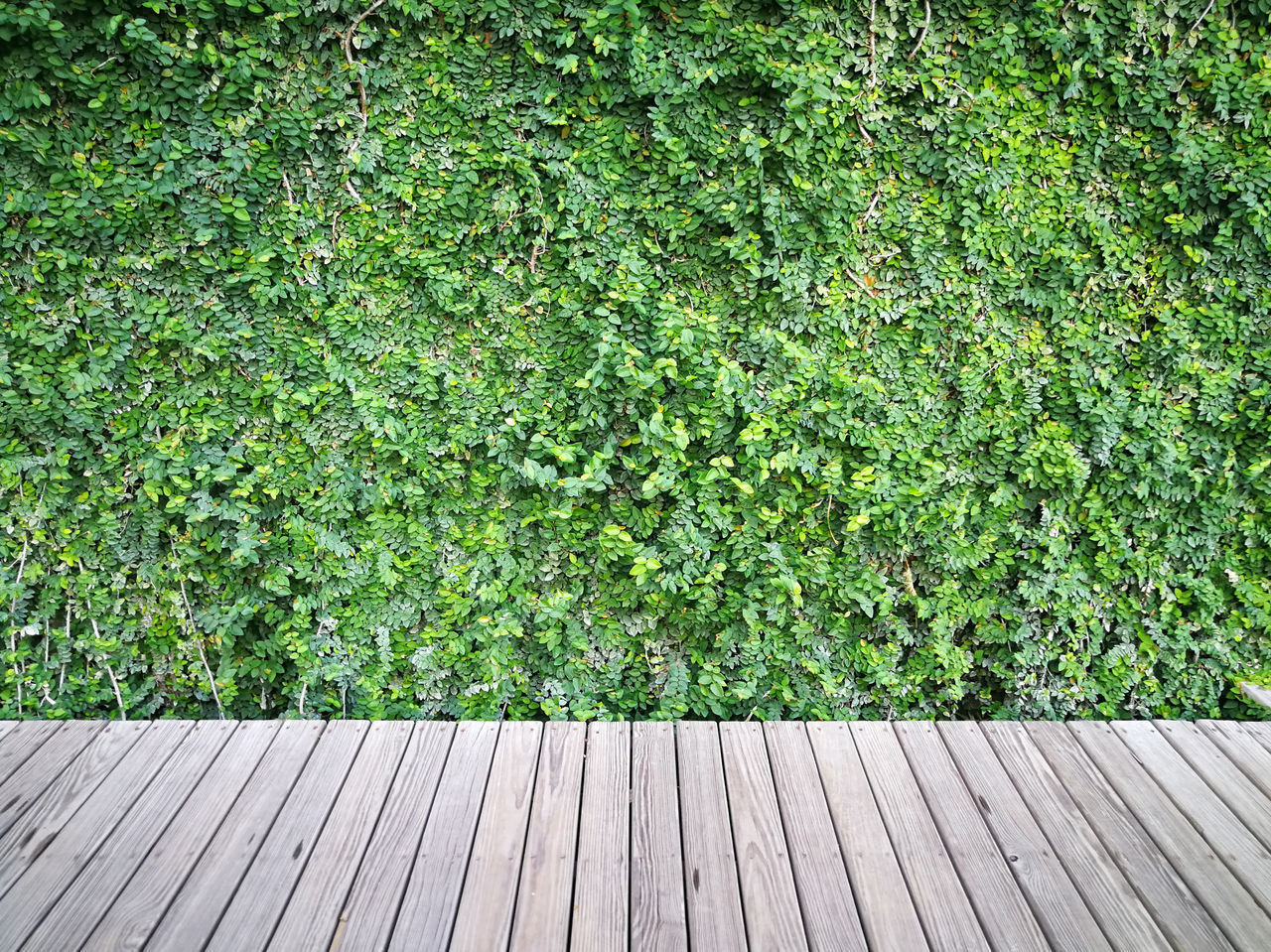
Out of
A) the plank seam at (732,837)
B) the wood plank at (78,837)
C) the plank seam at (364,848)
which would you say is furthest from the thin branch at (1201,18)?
the wood plank at (78,837)

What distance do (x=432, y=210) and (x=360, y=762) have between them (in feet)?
5.21

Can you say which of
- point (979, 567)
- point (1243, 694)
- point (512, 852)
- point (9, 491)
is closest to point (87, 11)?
point (9, 491)

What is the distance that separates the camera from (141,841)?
1842mm

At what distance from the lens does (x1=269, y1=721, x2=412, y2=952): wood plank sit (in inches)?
63.4

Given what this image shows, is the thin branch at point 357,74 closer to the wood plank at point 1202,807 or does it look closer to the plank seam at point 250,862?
the plank seam at point 250,862

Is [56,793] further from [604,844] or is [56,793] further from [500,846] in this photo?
[604,844]

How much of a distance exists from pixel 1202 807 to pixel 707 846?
4.36 ft

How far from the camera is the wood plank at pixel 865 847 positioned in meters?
1.62

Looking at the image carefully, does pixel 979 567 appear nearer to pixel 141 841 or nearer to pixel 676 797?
pixel 676 797

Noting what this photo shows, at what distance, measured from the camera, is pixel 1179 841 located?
1896mm

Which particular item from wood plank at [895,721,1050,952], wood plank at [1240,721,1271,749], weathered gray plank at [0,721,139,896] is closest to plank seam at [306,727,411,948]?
weathered gray plank at [0,721,139,896]

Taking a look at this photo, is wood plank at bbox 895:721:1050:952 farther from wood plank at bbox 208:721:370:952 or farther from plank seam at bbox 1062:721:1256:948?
wood plank at bbox 208:721:370:952

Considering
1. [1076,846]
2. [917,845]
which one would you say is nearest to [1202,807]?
[1076,846]

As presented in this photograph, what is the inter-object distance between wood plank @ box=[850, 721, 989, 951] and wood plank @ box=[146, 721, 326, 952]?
5.03ft
